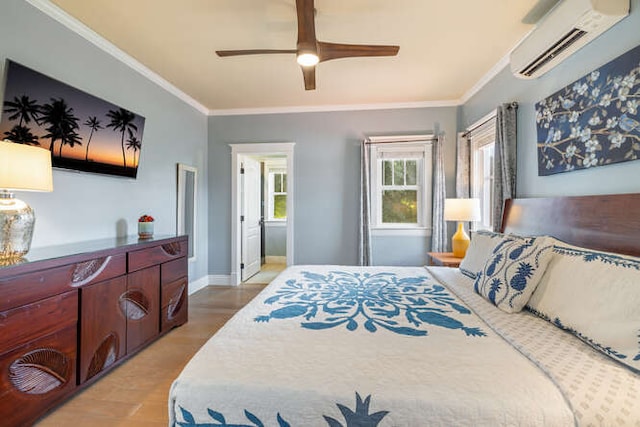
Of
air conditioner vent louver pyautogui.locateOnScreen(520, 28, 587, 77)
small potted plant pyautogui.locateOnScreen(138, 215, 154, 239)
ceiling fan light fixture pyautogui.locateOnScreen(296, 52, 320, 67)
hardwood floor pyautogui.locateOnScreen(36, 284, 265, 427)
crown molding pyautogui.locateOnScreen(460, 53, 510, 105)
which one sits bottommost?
hardwood floor pyautogui.locateOnScreen(36, 284, 265, 427)

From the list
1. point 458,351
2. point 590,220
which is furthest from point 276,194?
point 458,351

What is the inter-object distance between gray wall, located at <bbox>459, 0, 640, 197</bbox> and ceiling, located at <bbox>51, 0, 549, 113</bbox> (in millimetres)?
394

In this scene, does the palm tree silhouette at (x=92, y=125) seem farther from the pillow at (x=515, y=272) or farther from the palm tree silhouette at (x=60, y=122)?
the pillow at (x=515, y=272)

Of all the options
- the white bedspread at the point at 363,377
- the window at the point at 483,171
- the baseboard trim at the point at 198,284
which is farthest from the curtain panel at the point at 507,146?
the baseboard trim at the point at 198,284

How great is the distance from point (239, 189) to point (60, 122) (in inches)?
96.2

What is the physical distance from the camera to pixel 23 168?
156 cm

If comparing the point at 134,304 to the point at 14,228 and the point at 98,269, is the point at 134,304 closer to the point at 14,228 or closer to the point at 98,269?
the point at 98,269

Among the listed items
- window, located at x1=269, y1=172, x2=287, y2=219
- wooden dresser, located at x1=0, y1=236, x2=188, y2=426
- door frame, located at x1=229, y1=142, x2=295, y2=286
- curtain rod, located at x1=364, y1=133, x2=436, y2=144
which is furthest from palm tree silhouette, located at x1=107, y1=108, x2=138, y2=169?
window, located at x1=269, y1=172, x2=287, y2=219

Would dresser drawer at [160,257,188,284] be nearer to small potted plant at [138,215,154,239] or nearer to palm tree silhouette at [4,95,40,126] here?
small potted plant at [138,215,154,239]

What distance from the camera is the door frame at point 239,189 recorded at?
14.1 ft

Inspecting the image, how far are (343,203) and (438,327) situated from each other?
2989mm

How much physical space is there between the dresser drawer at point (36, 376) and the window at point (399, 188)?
343 cm

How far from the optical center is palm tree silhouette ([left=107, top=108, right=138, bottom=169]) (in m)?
2.61

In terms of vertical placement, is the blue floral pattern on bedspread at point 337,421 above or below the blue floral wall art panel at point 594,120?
below
